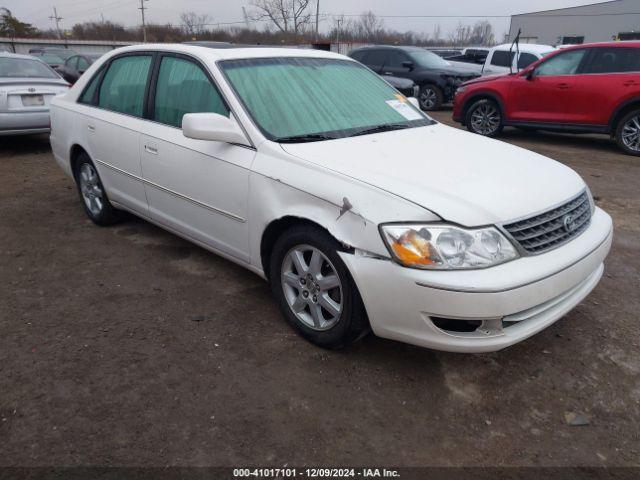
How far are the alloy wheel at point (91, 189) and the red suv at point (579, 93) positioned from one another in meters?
7.33

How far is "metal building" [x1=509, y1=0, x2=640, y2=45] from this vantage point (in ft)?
118

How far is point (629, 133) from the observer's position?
800 centimetres

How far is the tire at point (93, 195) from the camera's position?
4.51 m

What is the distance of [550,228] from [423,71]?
11.5m

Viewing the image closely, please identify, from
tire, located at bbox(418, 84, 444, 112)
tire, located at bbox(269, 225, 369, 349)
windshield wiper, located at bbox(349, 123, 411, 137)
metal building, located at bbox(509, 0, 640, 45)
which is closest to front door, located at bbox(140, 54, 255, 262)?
tire, located at bbox(269, 225, 369, 349)

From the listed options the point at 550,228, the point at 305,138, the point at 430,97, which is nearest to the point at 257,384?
the point at 305,138

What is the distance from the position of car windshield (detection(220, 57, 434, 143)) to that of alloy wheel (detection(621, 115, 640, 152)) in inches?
231

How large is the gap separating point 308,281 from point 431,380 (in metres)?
0.83

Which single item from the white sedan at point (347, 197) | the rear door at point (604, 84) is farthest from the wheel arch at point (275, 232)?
the rear door at point (604, 84)

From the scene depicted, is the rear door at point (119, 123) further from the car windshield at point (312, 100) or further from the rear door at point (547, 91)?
the rear door at point (547, 91)

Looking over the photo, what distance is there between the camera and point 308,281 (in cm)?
274

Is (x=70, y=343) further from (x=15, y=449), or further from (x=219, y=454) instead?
(x=219, y=454)

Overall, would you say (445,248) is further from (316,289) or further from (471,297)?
(316,289)

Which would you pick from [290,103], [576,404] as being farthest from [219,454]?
[290,103]
